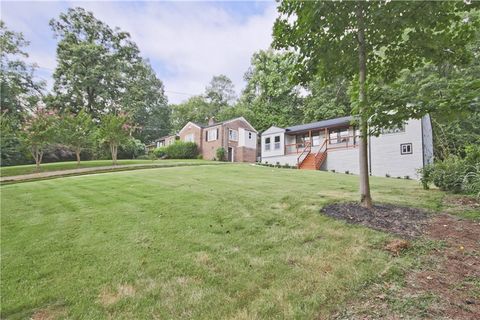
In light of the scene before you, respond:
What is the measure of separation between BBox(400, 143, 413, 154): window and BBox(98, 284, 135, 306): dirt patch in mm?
18344

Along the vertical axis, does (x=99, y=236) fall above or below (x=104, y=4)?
below

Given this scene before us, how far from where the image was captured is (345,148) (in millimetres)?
20359

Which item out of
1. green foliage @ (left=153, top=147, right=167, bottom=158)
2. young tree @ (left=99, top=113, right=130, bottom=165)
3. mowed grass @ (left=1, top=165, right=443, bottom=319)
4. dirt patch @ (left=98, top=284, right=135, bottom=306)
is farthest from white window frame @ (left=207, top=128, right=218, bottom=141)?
dirt patch @ (left=98, top=284, right=135, bottom=306)

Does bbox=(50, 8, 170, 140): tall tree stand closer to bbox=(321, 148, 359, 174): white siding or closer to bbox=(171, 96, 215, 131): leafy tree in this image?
bbox=(171, 96, 215, 131): leafy tree

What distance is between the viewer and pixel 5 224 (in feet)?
18.5

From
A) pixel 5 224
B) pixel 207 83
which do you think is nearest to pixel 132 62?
pixel 207 83

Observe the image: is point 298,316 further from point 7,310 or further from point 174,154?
point 174,154

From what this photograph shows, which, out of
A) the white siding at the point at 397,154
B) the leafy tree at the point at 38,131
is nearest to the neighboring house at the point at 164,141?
the leafy tree at the point at 38,131

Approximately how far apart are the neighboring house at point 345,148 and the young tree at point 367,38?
249 inches

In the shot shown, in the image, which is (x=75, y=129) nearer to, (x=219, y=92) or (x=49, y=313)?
(x=49, y=313)

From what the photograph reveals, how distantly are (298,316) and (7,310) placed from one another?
292 cm

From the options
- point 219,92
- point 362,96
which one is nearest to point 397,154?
point 362,96

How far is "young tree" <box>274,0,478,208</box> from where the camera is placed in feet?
14.6

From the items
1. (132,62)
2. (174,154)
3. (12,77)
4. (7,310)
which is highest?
(132,62)
